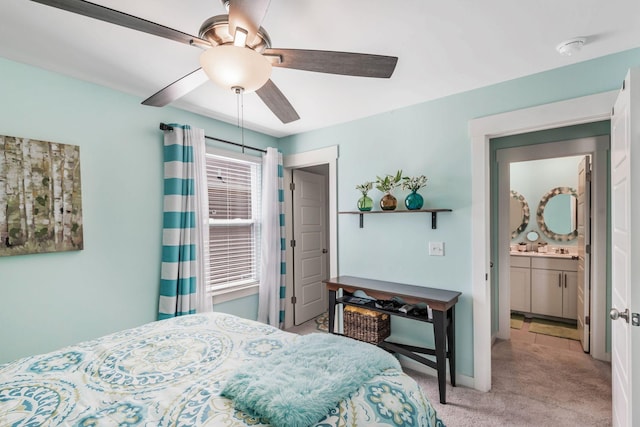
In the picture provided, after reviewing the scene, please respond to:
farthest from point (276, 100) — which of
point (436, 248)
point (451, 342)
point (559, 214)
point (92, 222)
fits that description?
point (559, 214)

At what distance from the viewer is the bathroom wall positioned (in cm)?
411

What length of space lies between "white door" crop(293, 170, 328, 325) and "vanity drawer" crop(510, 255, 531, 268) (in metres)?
2.61

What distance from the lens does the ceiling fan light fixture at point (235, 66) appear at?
1138 mm

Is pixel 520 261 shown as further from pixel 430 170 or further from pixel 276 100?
pixel 276 100

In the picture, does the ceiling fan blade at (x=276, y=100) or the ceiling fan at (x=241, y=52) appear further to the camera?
the ceiling fan blade at (x=276, y=100)

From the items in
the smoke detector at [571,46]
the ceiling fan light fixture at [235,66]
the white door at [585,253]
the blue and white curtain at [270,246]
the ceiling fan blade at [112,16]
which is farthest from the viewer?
the blue and white curtain at [270,246]

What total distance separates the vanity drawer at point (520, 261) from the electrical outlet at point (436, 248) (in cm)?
230

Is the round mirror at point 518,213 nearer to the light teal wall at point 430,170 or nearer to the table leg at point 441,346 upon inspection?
the light teal wall at point 430,170

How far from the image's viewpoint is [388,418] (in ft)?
3.39

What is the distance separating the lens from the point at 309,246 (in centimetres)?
407

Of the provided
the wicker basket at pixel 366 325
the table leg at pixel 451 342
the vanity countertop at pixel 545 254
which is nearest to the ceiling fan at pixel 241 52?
the table leg at pixel 451 342

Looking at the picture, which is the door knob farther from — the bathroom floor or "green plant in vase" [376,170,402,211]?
the bathroom floor

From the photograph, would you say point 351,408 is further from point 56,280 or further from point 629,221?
point 56,280

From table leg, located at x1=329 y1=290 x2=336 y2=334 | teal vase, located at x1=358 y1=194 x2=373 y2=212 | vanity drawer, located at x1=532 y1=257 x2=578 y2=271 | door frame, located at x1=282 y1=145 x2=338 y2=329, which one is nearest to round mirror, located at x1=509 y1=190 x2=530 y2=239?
vanity drawer, located at x1=532 y1=257 x2=578 y2=271
